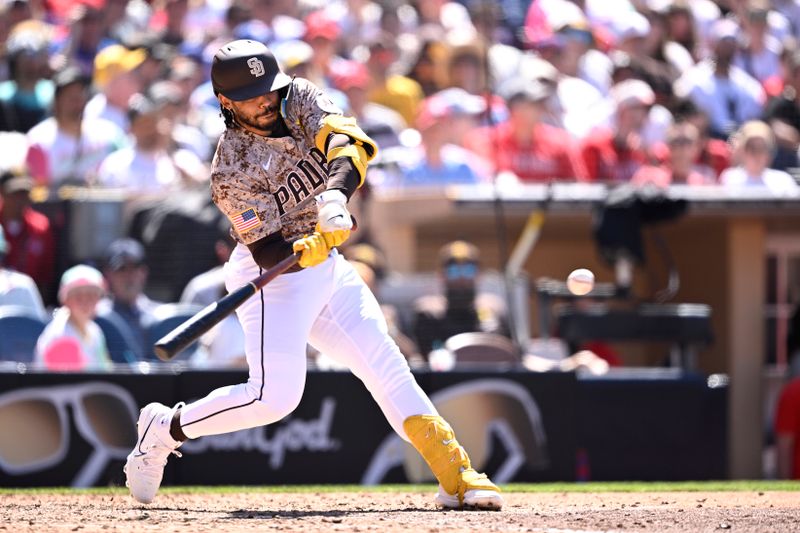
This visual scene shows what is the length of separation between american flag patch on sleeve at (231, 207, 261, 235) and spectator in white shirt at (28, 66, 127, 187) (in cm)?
496

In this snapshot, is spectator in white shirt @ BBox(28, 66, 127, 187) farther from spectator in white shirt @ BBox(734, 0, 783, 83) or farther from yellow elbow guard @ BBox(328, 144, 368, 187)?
spectator in white shirt @ BBox(734, 0, 783, 83)

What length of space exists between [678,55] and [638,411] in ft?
18.9

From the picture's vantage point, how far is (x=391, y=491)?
772 cm

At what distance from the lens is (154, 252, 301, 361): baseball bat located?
206 inches

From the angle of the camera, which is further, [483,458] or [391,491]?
[483,458]

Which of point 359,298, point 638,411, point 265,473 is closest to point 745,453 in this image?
point 638,411

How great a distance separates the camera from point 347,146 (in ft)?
18.3

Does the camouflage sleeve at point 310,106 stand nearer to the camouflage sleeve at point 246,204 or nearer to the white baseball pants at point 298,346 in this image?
the camouflage sleeve at point 246,204

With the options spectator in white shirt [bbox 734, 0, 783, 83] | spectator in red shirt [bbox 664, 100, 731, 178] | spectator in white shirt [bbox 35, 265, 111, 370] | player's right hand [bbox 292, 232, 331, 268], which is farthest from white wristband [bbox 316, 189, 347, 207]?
spectator in white shirt [bbox 734, 0, 783, 83]

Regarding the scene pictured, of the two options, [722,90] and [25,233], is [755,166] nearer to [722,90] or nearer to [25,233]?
[722,90]

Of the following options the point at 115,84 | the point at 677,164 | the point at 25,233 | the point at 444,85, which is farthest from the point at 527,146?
the point at 25,233

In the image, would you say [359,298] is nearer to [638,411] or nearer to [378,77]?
[638,411]

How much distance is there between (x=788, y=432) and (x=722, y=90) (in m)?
4.43

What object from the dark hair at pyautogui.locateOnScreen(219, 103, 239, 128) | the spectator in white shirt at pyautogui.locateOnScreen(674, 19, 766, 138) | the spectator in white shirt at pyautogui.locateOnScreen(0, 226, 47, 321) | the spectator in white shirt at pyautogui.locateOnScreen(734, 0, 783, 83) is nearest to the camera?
the dark hair at pyautogui.locateOnScreen(219, 103, 239, 128)
